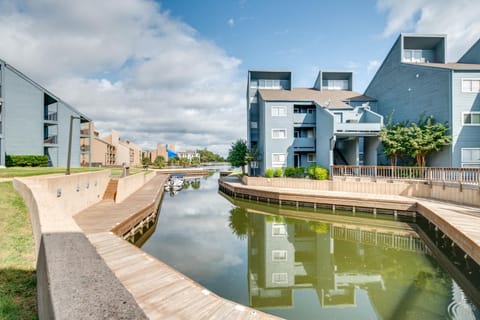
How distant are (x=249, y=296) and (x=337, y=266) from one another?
3574mm

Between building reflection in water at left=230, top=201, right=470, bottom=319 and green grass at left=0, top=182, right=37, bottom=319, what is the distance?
482 centimetres

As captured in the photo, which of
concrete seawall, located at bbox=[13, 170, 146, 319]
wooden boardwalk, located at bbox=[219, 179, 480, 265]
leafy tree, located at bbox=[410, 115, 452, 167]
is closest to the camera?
concrete seawall, located at bbox=[13, 170, 146, 319]

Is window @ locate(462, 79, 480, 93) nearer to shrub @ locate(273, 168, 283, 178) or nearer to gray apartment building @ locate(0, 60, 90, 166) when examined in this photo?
shrub @ locate(273, 168, 283, 178)

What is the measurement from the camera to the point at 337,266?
8.21 meters

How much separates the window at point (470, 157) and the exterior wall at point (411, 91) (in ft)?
2.89

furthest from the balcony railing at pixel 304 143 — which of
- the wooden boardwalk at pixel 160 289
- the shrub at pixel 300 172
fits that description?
the wooden boardwalk at pixel 160 289

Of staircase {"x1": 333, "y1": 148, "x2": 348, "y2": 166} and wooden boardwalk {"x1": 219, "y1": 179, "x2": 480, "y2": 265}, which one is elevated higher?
staircase {"x1": 333, "y1": 148, "x2": 348, "y2": 166}

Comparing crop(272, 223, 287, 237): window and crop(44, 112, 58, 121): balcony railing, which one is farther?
crop(44, 112, 58, 121): balcony railing

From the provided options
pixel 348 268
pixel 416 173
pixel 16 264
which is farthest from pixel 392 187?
pixel 16 264

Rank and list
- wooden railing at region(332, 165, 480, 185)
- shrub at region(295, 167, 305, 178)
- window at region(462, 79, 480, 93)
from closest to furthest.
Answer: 1. wooden railing at region(332, 165, 480, 185)
2. window at region(462, 79, 480, 93)
3. shrub at region(295, 167, 305, 178)

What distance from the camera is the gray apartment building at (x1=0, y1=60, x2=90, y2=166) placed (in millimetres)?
20781

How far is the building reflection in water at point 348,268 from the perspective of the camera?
616 centimetres

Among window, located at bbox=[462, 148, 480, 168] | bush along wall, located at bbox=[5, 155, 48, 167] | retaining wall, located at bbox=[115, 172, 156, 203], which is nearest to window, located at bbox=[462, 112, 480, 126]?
window, located at bbox=[462, 148, 480, 168]

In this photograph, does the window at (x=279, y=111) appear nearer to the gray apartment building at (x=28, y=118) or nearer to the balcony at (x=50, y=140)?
the gray apartment building at (x=28, y=118)
